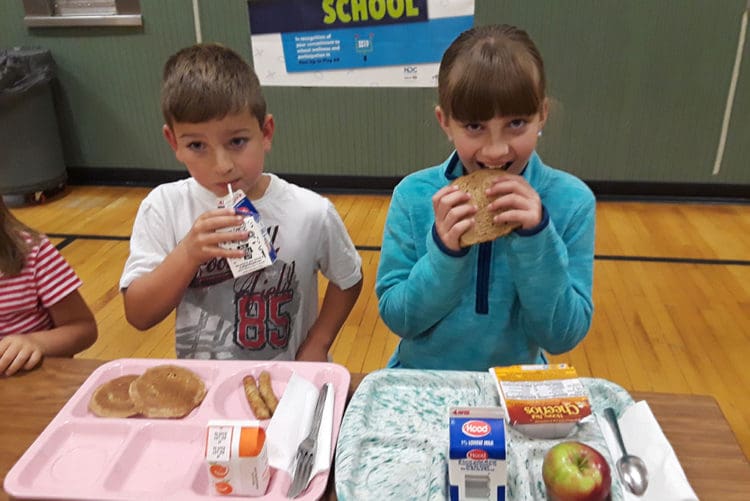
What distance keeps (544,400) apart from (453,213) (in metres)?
0.32

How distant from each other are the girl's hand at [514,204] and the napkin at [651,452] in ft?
1.06

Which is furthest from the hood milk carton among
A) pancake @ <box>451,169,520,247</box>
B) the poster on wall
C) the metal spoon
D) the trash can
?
the trash can

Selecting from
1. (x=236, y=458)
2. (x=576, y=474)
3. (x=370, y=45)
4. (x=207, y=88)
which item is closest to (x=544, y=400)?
(x=576, y=474)

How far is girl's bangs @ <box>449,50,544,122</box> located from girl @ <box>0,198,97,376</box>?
96cm

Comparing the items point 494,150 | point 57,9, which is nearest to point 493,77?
point 494,150

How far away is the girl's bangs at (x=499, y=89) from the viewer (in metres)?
1.03

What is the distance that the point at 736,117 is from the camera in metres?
3.73

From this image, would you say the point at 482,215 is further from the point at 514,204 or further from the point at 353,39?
the point at 353,39

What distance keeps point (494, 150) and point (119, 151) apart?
12.9 feet

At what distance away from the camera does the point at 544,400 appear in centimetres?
92

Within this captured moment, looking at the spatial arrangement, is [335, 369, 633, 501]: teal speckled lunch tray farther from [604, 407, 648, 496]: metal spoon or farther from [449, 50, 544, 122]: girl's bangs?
[449, 50, 544, 122]: girl's bangs

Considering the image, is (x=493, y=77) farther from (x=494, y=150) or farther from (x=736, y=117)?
(x=736, y=117)

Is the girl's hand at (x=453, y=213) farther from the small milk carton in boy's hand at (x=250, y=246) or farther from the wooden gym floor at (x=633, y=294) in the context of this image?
the wooden gym floor at (x=633, y=294)

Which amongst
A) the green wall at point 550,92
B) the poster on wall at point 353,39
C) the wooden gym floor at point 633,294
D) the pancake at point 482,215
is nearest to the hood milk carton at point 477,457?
the pancake at point 482,215
